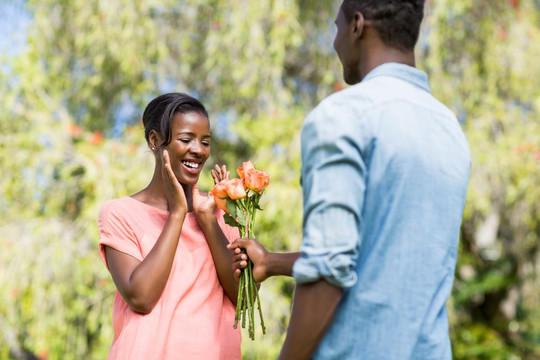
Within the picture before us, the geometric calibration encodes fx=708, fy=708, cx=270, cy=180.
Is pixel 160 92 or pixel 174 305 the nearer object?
pixel 174 305

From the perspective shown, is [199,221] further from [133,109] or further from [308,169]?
[133,109]

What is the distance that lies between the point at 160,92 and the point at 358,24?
4.45 metres

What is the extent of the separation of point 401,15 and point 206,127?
86 centimetres

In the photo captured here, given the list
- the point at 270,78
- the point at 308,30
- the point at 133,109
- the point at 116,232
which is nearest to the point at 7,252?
the point at 133,109

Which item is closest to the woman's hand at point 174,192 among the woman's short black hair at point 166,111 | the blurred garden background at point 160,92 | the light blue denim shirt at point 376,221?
the woman's short black hair at point 166,111

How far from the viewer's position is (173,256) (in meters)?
1.94

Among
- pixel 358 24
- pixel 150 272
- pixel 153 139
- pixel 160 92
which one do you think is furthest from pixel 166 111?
pixel 160 92

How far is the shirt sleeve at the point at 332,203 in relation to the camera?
131 cm

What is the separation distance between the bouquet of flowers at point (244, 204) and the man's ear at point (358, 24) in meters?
0.58

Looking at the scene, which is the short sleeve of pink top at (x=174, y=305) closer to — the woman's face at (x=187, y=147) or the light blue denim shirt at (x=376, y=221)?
the woman's face at (x=187, y=147)

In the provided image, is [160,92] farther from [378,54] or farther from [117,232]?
[378,54]

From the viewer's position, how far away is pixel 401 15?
4.73 feet

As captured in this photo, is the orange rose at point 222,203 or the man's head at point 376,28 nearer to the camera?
the man's head at point 376,28

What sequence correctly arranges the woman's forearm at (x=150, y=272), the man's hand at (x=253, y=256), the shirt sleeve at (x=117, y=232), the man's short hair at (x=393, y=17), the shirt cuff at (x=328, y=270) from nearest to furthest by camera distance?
1. the shirt cuff at (x=328, y=270)
2. the man's short hair at (x=393, y=17)
3. the man's hand at (x=253, y=256)
4. the woman's forearm at (x=150, y=272)
5. the shirt sleeve at (x=117, y=232)
